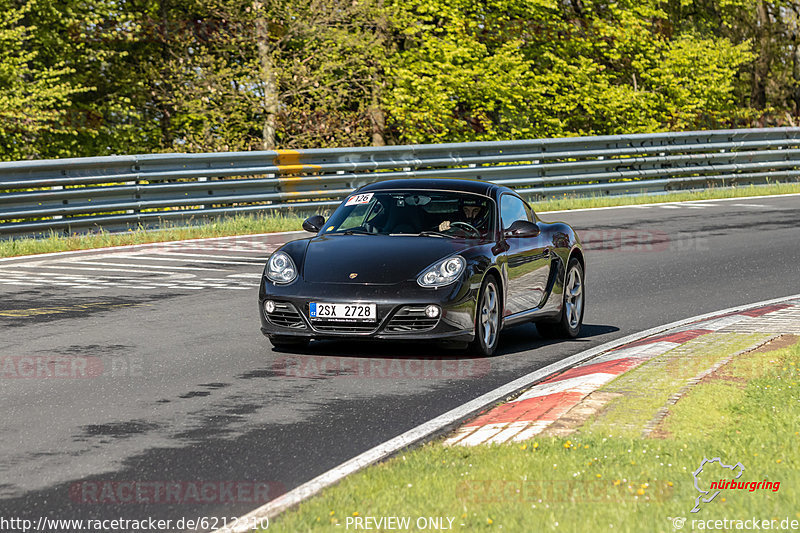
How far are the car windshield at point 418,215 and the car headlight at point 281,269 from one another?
32.7 inches

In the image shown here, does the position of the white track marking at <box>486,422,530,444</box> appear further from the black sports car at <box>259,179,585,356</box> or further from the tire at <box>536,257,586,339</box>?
the tire at <box>536,257,586,339</box>

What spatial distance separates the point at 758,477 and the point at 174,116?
32577 millimetres

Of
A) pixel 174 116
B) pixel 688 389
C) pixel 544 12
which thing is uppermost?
pixel 544 12

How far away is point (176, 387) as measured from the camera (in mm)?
7621

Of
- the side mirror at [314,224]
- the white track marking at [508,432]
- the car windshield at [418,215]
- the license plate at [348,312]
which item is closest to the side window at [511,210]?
the car windshield at [418,215]

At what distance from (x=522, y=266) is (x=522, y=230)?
0.35m

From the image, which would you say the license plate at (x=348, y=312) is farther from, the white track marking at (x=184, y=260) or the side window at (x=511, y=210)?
the white track marking at (x=184, y=260)

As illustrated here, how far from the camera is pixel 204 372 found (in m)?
8.17

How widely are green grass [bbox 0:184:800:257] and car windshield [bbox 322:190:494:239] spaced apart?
7.54 m

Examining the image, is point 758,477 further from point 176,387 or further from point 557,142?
point 557,142

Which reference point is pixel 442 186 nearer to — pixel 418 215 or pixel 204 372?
pixel 418 215

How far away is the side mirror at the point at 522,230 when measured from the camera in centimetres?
949

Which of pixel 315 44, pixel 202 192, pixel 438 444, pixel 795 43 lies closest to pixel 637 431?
pixel 438 444

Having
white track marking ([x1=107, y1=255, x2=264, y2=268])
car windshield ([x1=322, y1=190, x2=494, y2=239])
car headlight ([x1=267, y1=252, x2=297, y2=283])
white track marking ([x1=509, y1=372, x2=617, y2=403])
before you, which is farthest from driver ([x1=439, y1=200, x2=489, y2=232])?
white track marking ([x1=107, y1=255, x2=264, y2=268])
